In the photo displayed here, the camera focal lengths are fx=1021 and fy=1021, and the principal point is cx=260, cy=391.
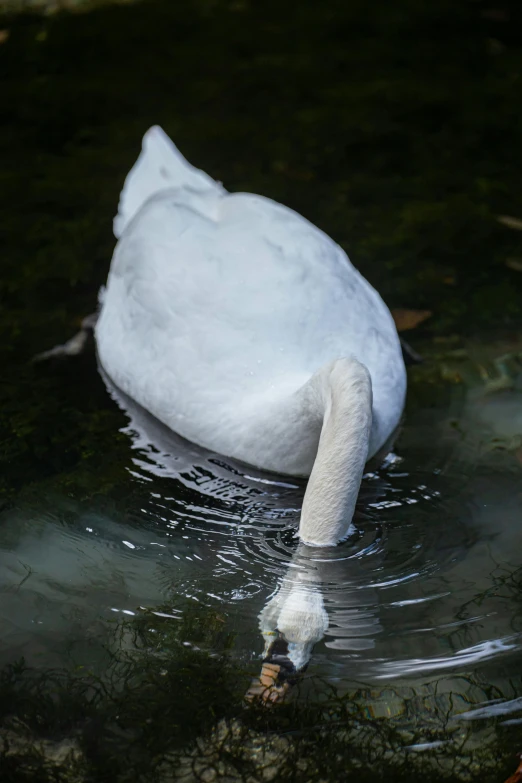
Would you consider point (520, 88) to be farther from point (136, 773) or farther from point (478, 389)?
point (136, 773)

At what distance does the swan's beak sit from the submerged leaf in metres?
2.73

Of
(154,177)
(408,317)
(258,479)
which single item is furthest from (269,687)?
(154,177)

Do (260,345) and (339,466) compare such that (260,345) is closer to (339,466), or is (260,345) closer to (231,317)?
(231,317)

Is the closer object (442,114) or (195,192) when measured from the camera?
(195,192)

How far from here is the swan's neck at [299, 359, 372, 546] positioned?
3727 mm

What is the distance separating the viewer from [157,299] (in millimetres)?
4844

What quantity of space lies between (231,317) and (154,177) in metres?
1.95

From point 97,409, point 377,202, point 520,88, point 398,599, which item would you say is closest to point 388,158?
point 377,202

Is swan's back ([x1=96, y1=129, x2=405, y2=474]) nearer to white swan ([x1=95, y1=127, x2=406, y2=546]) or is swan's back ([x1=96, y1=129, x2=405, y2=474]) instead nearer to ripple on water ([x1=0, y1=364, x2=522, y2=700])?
white swan ([x1=95, y1=127, x2=406, y2=546])

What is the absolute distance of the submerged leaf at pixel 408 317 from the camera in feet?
18.9

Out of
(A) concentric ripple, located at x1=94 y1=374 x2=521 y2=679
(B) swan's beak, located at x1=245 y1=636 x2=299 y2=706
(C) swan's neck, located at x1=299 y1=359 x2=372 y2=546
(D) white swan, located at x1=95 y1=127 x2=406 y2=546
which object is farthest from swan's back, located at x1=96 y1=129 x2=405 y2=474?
(B) swan's beak, located at x1=245 y1=636 x2=299 y2=706

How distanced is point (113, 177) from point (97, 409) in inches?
102

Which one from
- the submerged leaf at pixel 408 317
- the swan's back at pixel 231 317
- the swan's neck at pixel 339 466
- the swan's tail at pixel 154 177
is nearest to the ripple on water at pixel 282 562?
the swan's neck at pixel 339 466

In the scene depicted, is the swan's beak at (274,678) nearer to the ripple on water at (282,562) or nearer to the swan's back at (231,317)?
the ripple on water at (282,562)
